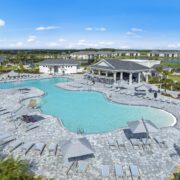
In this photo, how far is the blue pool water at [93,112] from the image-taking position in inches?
800

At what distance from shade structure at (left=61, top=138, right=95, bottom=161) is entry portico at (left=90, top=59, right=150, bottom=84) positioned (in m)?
28.1

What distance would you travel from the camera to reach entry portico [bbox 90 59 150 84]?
40375 mm

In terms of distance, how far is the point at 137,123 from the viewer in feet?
53.2

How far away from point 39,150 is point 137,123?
7159mm

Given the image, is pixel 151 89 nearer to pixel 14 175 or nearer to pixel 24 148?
pixel 24 148

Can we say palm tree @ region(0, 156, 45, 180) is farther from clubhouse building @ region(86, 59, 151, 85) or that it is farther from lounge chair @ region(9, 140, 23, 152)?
clubhouse building @ region(86, 59, 151, 85)

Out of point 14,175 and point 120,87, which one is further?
point 120,87

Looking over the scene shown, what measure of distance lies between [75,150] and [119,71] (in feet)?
96.8

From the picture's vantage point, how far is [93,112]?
24281mm

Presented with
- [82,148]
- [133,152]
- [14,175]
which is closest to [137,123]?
[133,152]

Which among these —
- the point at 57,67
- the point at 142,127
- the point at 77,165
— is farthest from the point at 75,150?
the point at 57,67

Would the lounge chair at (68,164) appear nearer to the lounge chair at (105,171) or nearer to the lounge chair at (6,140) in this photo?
the lounge chair at (105,171)

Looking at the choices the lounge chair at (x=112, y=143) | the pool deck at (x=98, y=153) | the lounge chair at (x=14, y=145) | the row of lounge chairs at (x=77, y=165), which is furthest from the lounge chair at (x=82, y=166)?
the lounge chair at (x=14, y=145)

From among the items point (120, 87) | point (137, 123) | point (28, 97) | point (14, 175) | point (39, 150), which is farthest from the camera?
point (120, 87)
